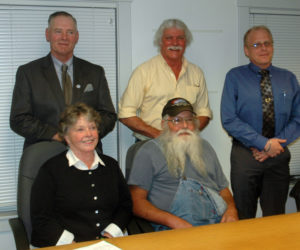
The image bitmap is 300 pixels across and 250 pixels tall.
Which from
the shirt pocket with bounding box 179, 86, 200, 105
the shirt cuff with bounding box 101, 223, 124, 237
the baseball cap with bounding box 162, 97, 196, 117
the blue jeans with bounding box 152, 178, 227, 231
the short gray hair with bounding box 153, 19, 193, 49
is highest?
the short gray hair with bounding box 153, 19, 193, 49

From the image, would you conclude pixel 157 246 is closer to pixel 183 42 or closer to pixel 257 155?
pixel 257 155

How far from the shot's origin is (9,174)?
11.3 ft

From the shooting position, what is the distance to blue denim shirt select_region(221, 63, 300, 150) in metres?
3.04

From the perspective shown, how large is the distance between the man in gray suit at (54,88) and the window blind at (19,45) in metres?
0.46

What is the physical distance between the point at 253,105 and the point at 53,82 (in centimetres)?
151

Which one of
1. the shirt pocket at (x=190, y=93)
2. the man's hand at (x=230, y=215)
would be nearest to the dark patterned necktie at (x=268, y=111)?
the shirt pocket at (x=190, y=93)

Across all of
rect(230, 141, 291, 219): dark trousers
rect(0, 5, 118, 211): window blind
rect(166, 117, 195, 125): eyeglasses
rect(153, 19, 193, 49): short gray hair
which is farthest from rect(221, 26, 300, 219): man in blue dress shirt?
rect(0, 5, 118, 211): window blind

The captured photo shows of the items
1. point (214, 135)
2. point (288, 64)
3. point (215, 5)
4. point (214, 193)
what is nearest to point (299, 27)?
point (288, 64)

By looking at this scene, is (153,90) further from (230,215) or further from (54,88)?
(230,215)

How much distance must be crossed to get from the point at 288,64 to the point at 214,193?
230cm

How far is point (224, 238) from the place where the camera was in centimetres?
169

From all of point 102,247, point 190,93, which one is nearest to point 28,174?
point 102,247

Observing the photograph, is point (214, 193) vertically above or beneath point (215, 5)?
beneath

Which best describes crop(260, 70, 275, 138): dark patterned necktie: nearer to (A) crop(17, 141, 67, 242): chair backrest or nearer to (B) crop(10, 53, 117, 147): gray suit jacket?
(B) crop(10, 53, 117, 147): gray suit jacket
